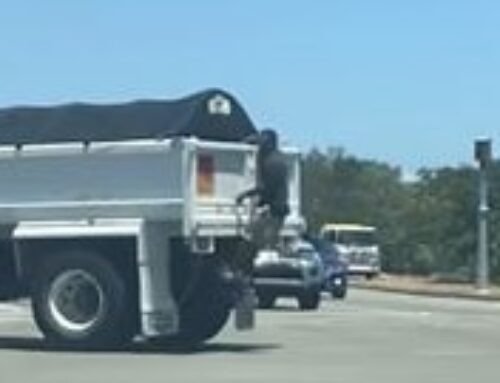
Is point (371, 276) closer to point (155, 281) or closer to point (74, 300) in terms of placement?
point (74, 300)

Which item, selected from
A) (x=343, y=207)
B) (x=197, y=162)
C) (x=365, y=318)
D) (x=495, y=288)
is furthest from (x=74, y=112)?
(x=343, y=207)

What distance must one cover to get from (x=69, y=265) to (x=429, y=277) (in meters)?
43.8

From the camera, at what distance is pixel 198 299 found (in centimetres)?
2614

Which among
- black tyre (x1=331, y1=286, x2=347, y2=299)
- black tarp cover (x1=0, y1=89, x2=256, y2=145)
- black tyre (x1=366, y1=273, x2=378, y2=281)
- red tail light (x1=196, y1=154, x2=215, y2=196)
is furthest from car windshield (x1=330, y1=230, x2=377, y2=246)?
red tail light (x1=196, y1=154, x2=215, y2=196)

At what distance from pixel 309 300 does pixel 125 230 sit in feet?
54.0

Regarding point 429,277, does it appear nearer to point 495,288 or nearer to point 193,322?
point 495,288

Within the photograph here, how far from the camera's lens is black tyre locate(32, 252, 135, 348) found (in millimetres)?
25094

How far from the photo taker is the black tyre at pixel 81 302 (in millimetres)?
25094

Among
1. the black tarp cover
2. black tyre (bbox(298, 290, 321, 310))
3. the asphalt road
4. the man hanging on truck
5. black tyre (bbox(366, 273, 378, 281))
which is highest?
the black tarp cover

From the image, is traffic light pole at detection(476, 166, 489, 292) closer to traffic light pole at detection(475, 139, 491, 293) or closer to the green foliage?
traffic light pole at detection(475, 139, 491, 293)

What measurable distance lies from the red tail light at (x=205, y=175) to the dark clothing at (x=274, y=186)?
755mm

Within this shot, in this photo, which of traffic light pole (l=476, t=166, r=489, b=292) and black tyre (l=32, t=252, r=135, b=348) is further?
traffic light pole (l=476, t=166, r=489, b=292)

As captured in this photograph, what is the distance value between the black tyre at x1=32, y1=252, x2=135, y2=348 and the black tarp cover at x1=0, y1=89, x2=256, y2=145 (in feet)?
5.38

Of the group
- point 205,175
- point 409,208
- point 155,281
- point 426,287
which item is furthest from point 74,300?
point 409,208
